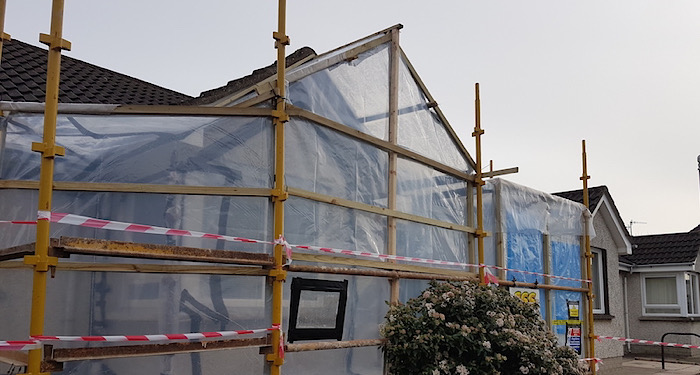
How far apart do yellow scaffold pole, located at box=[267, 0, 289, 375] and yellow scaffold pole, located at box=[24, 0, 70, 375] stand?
6.18 ft

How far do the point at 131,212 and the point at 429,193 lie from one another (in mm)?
3901

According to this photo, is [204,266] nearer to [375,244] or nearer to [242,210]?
[242,210]

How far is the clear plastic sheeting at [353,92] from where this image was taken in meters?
7.01

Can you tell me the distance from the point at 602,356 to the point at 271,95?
10.8m

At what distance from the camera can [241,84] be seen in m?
9.38

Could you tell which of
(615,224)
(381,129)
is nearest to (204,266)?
(381,129)

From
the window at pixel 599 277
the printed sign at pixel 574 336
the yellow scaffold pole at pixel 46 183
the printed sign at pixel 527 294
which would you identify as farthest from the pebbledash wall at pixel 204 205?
the window at pixel 599 277

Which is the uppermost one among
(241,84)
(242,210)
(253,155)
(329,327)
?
(241,84)

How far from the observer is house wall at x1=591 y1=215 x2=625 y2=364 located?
14523 millimetres

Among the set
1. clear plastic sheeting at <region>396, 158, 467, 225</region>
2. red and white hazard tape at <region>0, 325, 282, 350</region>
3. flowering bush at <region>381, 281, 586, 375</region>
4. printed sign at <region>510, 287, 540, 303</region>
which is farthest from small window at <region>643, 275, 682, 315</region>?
red and white hazard tape at <region>0, 325, 282, 350</region>

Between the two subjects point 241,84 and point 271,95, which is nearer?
point 271,95

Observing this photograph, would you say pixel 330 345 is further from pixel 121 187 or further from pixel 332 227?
pixel 121 187

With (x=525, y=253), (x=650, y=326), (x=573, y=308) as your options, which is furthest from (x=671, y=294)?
(x=525, y=253)

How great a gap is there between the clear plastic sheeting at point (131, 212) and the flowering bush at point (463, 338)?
2.17 meters
